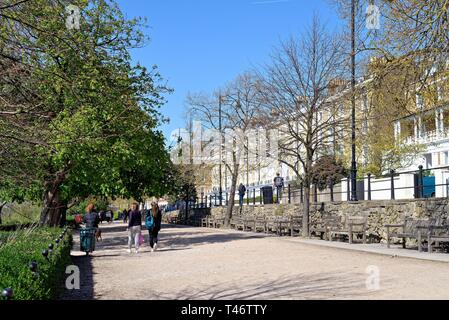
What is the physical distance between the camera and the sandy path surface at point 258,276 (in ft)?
29.5

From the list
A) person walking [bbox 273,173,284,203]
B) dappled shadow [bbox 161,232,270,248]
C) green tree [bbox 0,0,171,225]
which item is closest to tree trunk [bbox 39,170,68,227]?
green tree [bbox 0,0,171,225]

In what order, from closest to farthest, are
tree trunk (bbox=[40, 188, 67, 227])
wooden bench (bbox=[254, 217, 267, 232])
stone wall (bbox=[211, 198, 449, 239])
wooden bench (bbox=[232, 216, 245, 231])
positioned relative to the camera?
stone wall (bbox=[211, 198, 449, 239]) → tree trunk (bbox=[40, 188, 67, 227]) → wooden bench (bbox=[254, 217, 267, 232]) → wooden bench (bbox=[232, 216, 245, 231])

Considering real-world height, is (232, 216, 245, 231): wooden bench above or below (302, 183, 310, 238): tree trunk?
below

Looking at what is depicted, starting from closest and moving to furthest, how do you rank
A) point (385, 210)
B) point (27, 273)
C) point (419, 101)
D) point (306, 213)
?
1. point (27, 273)
2. point (419, 101)
3. point (385, 210)
4. point (306, 213)

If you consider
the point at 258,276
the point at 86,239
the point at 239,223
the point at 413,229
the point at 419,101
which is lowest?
the point at 258,276

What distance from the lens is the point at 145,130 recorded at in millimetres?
21688

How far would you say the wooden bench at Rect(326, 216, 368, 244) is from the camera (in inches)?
786

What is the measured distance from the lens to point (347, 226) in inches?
835

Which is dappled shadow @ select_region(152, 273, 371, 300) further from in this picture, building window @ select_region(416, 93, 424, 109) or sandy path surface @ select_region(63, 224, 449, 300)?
building window @ select_region(416, 93, 424, 109)

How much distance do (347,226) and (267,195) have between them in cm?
1338

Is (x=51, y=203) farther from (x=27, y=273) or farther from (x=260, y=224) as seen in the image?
(x=27, y=273)

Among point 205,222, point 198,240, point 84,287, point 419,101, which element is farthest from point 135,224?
point 205,222

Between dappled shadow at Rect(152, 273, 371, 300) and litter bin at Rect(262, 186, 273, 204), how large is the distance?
76.0 feet
